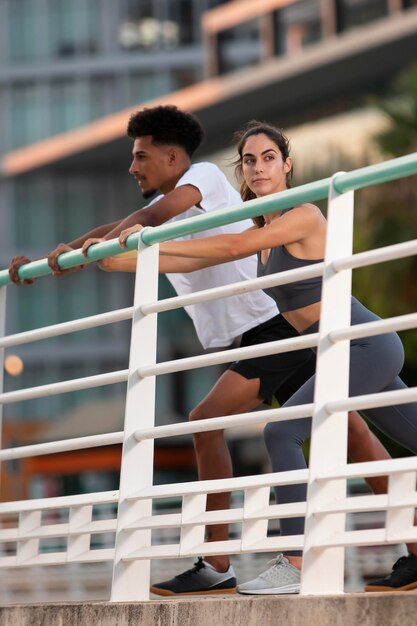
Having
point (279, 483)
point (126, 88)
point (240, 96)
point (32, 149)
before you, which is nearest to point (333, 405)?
point (279, 483)

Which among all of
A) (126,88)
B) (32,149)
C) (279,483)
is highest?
(126,88)

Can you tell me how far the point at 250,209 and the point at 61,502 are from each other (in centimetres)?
137

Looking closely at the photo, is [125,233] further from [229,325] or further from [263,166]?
[229,325]

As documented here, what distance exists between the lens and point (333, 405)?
176 inches

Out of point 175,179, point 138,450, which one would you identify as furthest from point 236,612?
point 175,179

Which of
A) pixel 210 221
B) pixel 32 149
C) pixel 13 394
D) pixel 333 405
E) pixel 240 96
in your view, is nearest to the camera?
pixel 333 405

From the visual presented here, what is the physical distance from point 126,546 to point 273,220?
121 cm

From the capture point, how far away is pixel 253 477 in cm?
470

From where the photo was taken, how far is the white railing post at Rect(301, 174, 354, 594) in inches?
172

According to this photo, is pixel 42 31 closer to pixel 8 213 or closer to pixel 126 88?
pixel 126 88

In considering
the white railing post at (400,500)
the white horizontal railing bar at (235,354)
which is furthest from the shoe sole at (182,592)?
the white railing post at (400,500)

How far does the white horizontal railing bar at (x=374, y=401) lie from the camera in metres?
4.14

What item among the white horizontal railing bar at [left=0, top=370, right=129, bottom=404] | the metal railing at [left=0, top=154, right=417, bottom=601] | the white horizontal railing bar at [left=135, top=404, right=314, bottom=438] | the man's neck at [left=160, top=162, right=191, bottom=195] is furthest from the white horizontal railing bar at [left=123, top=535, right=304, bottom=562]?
the man's neck at [left=160, top=162, right=191, bottom=195]

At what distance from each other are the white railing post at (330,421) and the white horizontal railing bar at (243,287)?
0.30 feet
